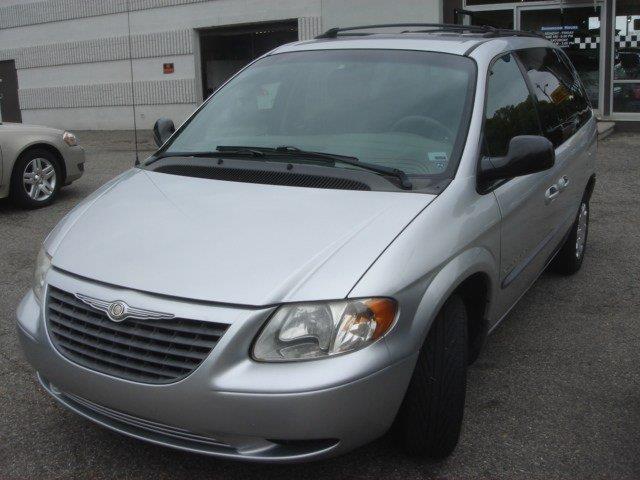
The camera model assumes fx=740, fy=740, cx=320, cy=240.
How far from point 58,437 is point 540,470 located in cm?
206

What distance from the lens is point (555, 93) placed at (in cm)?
477

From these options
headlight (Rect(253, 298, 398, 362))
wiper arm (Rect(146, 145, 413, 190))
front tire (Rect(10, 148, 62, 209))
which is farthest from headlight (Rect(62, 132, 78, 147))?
headlight (Rect(253, 298, 398, 362))

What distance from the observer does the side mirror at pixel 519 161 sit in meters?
3.29

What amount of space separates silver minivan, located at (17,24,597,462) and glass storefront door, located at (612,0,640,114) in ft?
35.4

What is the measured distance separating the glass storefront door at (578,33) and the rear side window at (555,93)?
9.17 m

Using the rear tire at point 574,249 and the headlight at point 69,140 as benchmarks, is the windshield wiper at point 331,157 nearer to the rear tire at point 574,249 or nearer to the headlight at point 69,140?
the rear tire at point 574,249

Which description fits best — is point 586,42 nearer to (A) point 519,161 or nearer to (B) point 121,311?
(A) point 519,161

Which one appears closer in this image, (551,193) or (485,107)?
(485,107)

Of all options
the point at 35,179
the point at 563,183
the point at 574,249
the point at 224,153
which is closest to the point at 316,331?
the point at 224,153

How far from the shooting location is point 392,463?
9.88ft

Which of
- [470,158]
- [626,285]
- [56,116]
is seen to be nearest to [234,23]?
[56,116]

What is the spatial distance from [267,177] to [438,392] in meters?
1.23

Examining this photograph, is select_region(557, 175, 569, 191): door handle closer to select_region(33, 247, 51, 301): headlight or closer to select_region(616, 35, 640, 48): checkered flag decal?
select_region(33, 247, 51, 301): headlight

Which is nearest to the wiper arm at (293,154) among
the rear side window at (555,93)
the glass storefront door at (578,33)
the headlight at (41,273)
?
the headlight at (41,273)
